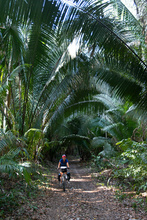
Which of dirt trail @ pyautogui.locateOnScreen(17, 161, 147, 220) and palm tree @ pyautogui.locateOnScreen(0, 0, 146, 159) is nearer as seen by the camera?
palm tree @ pyautogui.locateOnScreen(0, 0, 146, 159)

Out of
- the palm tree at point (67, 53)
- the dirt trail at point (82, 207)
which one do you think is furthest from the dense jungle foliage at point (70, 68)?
the dirt trail at point (82, 207)

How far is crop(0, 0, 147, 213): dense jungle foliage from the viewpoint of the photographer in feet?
13.0

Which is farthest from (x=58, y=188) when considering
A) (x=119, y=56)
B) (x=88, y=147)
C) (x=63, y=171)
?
(x=88, y=147)

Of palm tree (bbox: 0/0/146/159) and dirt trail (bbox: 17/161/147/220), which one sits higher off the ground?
palm tree (bbox: 0/0/146/159)

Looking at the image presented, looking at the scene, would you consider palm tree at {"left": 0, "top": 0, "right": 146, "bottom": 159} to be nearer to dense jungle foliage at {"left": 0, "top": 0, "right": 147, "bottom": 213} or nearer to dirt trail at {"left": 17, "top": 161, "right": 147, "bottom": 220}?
dense jungle foliage at {"left": 0, "top": 0, "right": 147, "bottom": 213}

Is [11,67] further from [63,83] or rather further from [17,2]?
[17,2]

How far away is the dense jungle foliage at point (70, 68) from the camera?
3.95m

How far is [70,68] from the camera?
677cm

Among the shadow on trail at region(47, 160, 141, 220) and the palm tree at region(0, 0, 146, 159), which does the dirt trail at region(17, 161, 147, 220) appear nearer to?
the shadow on trail at region(47, 160, 141, 220)

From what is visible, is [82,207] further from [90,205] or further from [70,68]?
[70,68]

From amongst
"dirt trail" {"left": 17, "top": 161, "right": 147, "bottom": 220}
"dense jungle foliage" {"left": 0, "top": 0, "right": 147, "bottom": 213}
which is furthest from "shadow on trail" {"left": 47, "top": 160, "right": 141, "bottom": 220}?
"dense jungle foliage" {"left": 0, "top": 0, "right": 147, "bottom": 213}

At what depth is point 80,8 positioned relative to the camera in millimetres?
3906

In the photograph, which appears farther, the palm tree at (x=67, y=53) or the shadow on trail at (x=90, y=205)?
the shadow on trail at (x=90, y=205)

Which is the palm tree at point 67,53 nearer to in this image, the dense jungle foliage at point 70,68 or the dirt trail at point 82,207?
the dense jungle foliage at point 70,68
